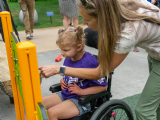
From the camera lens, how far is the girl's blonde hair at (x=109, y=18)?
1177mm

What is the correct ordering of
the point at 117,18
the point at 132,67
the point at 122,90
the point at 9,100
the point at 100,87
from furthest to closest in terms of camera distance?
the point at 132,67
the point at 122,90
the point at 9,100
the point at 100,87
the point at 117,18

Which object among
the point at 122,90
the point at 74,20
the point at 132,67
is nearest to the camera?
the point at 122,90

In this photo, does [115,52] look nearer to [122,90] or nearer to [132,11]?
[132,11]

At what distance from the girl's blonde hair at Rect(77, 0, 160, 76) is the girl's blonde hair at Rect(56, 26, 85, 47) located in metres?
0.47

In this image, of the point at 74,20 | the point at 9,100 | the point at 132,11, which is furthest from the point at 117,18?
the point at 74,20

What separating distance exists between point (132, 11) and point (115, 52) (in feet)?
0.97

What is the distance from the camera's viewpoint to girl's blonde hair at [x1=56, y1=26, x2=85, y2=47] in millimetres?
1695

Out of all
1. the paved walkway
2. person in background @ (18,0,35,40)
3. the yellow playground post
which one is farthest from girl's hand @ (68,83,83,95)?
person in background @ (18,0,35,40)

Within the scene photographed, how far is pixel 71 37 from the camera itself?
5.60 ft

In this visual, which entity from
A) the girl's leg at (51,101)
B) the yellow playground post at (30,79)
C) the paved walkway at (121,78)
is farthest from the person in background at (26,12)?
the yellow playground post at (30,79)

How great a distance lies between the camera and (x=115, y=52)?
1.29 meters

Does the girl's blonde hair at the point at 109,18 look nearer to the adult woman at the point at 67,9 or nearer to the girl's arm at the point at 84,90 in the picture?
the girl's arm at the point at 84,90

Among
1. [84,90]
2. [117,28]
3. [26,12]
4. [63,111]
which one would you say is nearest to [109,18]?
[117,28]

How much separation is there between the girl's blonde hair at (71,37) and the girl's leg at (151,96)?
64 cm
